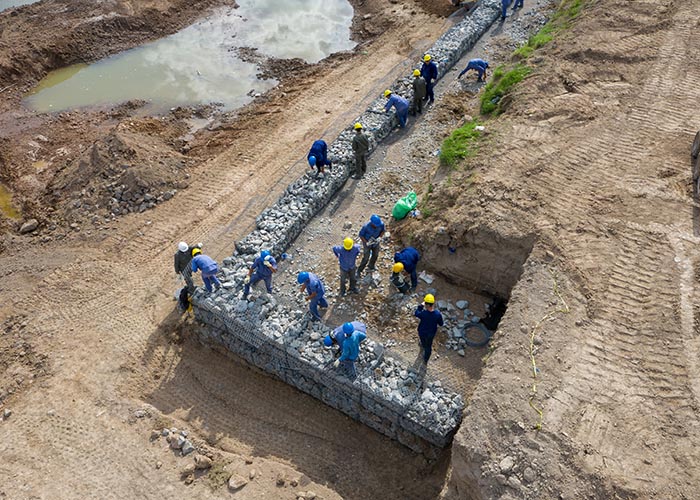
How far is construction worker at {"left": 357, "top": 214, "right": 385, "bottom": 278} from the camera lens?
9.93 m

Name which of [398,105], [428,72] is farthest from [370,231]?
[428,72]

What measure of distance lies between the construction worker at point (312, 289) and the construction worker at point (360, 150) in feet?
14.5

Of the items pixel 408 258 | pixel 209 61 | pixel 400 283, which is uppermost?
pixel 209 61

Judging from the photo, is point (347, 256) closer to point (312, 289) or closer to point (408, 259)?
point (312, 289)

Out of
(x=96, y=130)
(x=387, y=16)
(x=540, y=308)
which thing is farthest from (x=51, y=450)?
(x=387, y=16)

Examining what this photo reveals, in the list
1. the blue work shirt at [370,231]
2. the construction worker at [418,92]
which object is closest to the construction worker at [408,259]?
the blue work shirt at [370,231]

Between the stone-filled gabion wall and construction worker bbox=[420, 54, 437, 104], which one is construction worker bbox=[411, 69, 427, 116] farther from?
the stone-filled gabion wall

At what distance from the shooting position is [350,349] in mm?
8531

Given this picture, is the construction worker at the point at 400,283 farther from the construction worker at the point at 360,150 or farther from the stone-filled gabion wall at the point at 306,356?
the construction worker at the point at 360,150

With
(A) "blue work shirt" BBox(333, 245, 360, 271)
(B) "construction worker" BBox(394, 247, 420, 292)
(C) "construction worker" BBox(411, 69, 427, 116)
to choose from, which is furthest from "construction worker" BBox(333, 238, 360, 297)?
(C) "construction worker" BBox(411, 69, 427, 116)

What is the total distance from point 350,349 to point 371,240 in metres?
2.59

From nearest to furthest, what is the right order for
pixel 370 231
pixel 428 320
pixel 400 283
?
pixel 428 320
pixel 370 231
pixel 400 283

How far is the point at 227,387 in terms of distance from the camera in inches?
390

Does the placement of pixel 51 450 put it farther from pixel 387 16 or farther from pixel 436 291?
pixel 387 16
